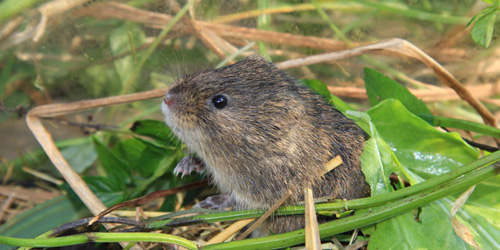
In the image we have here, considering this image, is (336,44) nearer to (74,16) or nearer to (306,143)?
(306,143)

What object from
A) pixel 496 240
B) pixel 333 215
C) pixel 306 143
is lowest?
pixel 496 240

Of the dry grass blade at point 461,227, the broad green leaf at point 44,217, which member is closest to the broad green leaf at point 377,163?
the dry grass blade at point 461,227

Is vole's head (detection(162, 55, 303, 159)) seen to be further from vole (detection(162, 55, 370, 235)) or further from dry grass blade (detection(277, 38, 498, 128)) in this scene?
dry grass blade (detection(277, 38, 498, 128))

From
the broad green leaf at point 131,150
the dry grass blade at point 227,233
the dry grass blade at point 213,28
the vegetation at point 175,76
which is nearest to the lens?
the dry grass blade at point 227,233

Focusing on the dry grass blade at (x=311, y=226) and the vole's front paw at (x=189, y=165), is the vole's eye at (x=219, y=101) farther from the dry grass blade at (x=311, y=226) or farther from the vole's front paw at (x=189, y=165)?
the dry grass blade at (x=311, y=226)

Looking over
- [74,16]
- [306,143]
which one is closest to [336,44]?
[306,143]

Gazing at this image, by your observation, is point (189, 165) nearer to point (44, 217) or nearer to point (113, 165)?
point (113, 165)
